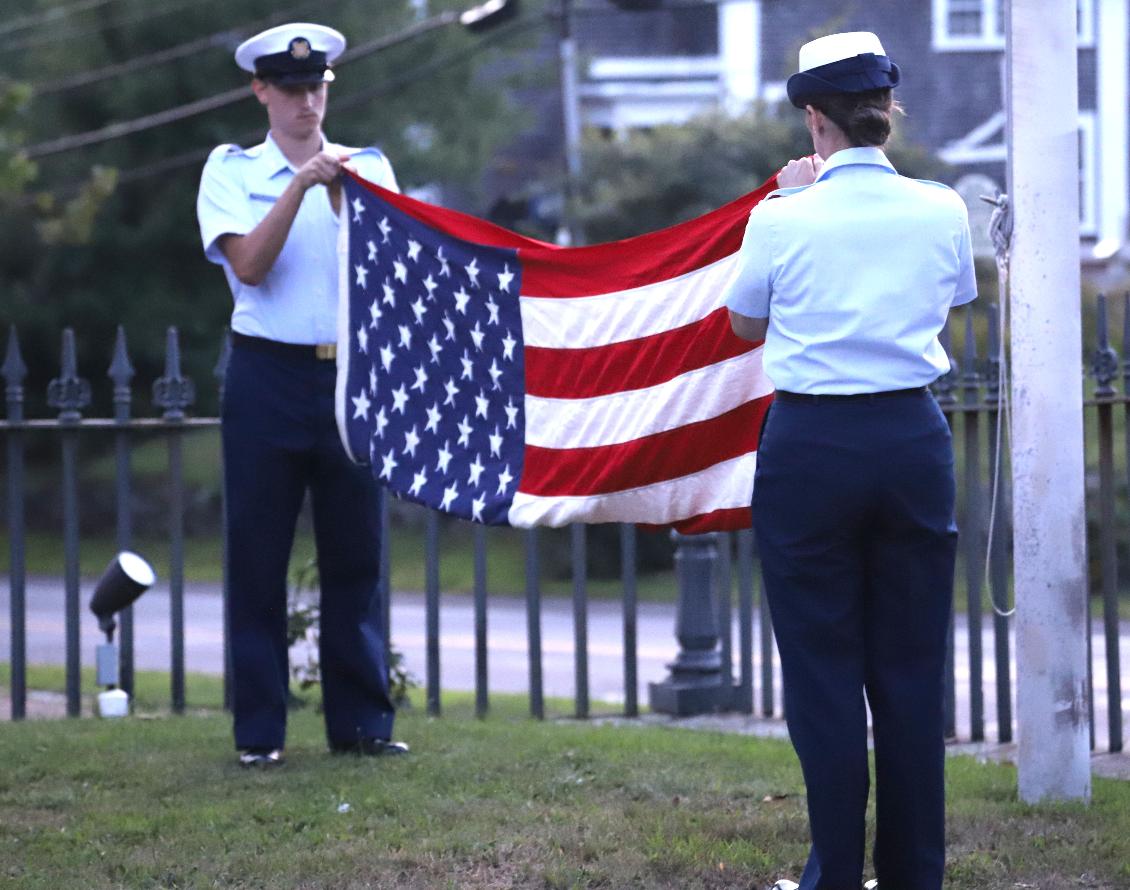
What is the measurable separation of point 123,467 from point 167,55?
45.0 ft

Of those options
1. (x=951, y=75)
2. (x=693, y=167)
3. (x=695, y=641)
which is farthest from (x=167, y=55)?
(x=695, y=641)

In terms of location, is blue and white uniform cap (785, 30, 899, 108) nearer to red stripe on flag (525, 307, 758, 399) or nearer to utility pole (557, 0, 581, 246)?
red stripe on flag (525, 307, 758, 399)

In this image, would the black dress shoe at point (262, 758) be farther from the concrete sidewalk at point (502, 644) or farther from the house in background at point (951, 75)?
the house in background at point (951, 75)

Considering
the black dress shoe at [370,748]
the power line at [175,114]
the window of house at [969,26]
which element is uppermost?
the window of house at [969,26]

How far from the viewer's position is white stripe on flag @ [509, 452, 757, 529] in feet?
16.0

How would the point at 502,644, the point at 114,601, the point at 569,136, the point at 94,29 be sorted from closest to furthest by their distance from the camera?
the point at 114,601 → the point at 502,644 → the point at 94,29 → the point at 569,136

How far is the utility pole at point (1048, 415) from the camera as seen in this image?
5.13 m

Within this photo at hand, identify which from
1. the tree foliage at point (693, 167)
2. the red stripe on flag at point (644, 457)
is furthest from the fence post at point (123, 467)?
the tree foliage at point (693, 167)

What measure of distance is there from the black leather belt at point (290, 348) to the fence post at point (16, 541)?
1790 millimetres

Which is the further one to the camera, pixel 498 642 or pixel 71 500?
pixel 498 642

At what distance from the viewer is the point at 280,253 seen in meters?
5.66

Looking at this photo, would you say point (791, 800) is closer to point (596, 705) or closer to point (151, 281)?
point (596, 705)

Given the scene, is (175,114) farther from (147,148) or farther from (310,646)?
(310,646)

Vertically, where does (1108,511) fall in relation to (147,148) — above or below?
below
